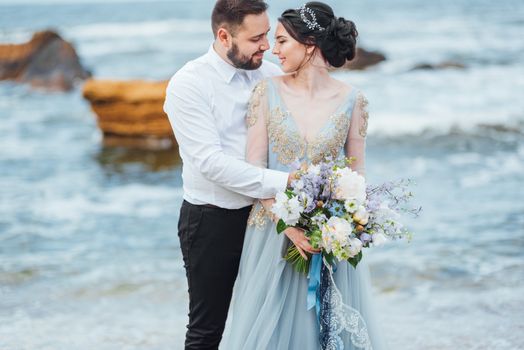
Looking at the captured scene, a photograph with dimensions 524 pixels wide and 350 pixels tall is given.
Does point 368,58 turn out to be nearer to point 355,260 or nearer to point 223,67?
point 223,67

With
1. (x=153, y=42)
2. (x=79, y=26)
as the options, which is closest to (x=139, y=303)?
(x=153, y=42)

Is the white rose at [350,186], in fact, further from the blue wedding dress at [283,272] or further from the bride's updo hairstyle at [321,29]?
the bride's updo hairstyle at [321,29]

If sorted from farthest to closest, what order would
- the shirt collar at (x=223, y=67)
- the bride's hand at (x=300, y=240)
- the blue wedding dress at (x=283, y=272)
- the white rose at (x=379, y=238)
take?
the shirt collar at (x=223, y=67), the blue wedding dress at (x=283, y=272), the bride's hand at (x=300, y=240), the white rose at (x=379, y=238)

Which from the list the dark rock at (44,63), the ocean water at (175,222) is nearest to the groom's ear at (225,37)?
the ocean water at (175,222)

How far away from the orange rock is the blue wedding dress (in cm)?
984

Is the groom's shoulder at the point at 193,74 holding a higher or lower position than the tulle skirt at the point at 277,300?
higher

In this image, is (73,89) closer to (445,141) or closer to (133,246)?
(445,141)

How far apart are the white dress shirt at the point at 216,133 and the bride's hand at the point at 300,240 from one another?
0.17m

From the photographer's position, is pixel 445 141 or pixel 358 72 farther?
pixel 358 72

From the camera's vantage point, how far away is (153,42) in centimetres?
3484

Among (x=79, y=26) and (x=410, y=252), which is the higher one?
(x=410, y=252)

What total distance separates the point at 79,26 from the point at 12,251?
40333 millimetres

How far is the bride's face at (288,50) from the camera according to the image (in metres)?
3.13

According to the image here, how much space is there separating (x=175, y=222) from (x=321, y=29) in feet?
19.2
